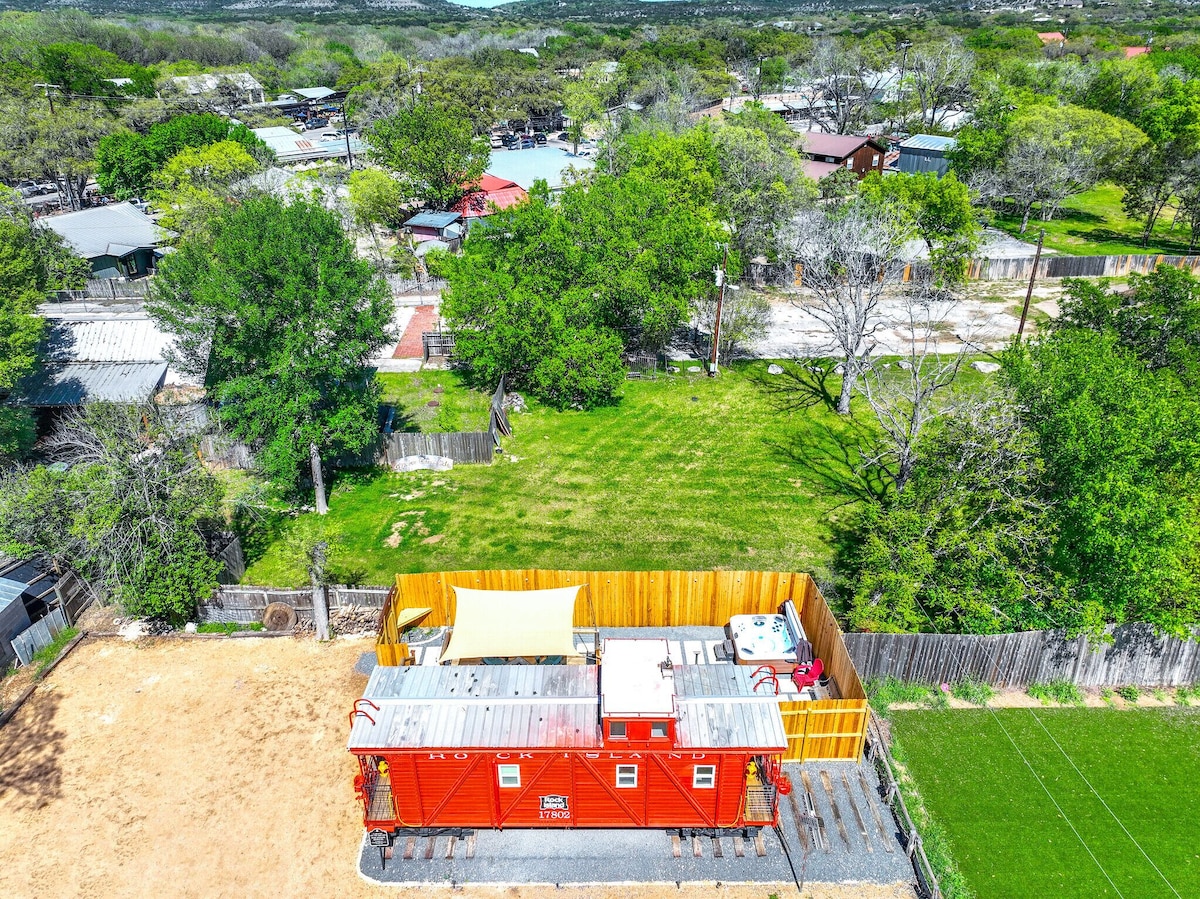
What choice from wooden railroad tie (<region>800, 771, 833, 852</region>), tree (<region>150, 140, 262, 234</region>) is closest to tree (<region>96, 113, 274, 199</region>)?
tree (<region>150, 140, 262, 234</region>)

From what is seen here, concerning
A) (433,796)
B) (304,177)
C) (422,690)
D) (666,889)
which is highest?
(304,177)

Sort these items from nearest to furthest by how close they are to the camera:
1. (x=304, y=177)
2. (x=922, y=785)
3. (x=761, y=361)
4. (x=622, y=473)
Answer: (x=922, y=785)
(x=622, y=473)
(x=761, y=361)
(x=304, y=177)

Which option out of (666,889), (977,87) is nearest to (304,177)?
(666,889)

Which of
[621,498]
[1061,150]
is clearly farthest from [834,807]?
[1061,150]

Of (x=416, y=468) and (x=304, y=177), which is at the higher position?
(x=304, y=177)

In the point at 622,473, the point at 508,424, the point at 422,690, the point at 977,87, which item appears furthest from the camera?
the point at 977,87

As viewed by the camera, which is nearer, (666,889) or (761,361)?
(666,889)

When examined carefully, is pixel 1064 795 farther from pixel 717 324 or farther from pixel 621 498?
pixel 717 324

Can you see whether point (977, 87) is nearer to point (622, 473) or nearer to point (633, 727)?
point (622, 473)
